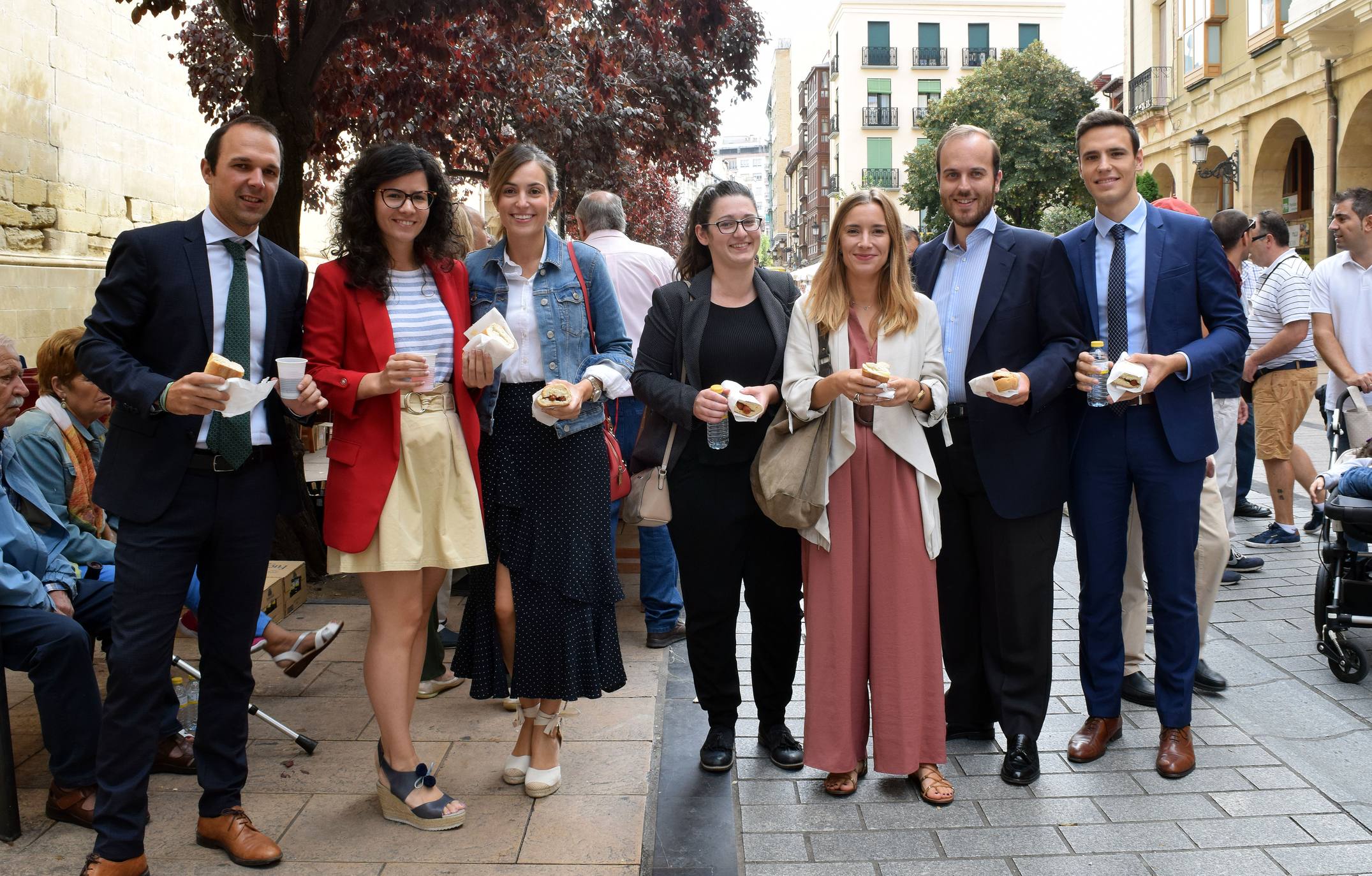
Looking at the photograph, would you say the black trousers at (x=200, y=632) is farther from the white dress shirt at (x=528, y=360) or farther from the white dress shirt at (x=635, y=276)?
the white dress shirt at (x=635, y=276)

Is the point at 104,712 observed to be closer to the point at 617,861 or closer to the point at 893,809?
the point at 617,861

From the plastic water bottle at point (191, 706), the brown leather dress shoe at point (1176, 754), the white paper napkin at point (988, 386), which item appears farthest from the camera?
the plastic water bottle at point (191, 706)

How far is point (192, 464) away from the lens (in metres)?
3.30

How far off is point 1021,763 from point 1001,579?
25.6 inches

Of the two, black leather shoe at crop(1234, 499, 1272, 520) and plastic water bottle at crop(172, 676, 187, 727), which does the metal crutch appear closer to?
plastic water bottle at crop(172, 676, 187, 727)

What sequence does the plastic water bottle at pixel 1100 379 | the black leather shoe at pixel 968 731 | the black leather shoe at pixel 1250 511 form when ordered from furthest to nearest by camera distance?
1. the black leather shoe at pixel 1250 511
2. the black leather shoe at pixel 968 731
3. the plastic water bottle at pixel 1100 379

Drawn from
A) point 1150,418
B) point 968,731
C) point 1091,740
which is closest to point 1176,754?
point 1091,740

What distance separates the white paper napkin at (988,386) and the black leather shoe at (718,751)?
160 centimetres

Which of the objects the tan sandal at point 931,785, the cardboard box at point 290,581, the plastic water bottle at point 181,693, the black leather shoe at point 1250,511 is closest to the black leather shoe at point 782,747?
the tan sandal at point 931,785

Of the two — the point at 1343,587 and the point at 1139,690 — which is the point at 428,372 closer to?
the point at 1139,690

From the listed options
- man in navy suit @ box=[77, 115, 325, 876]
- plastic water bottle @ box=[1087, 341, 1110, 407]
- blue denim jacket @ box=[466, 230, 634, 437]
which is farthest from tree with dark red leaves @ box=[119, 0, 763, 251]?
plastic water bottle @ box=[1087, 341, 1110, 407]

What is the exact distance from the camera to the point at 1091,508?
13.5 ft

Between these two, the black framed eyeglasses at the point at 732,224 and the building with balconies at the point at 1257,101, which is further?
the building with balconies at the point at 1257,101

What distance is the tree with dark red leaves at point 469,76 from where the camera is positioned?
634 cm
